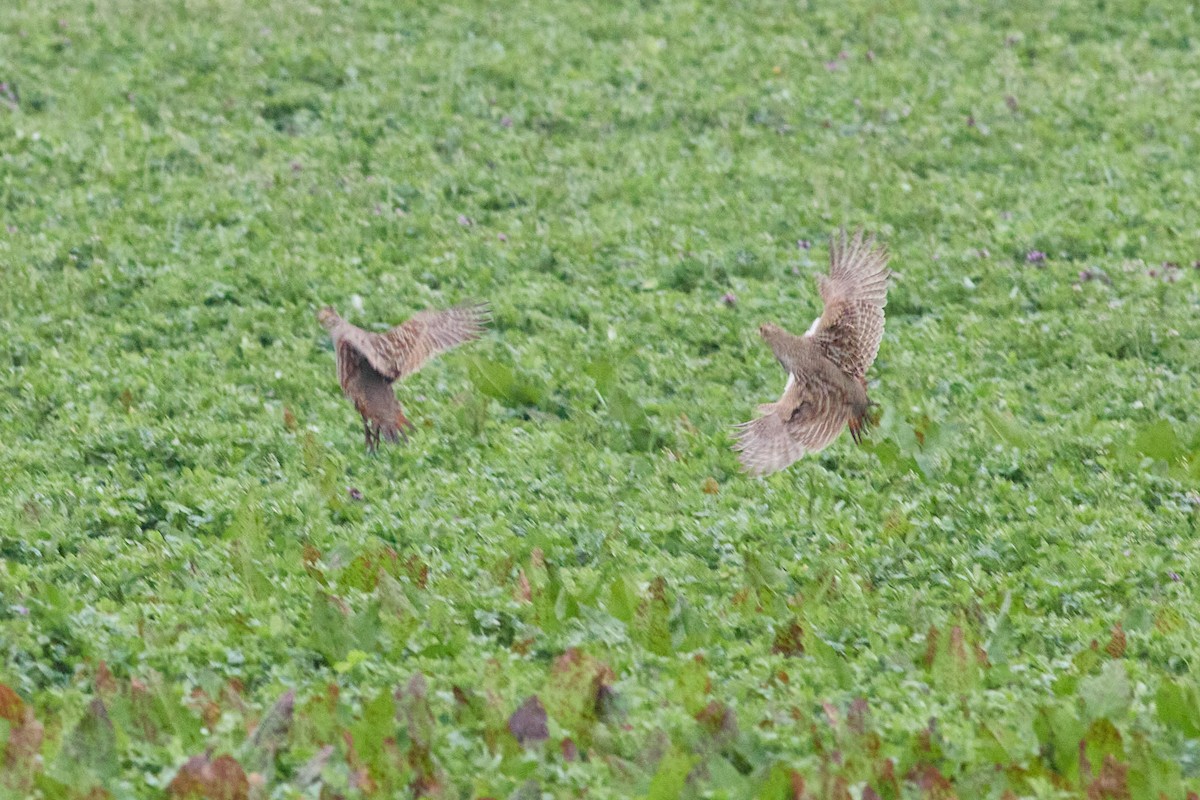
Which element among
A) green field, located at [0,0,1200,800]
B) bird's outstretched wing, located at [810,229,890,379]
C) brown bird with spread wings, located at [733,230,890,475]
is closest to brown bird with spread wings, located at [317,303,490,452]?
green field, located at [0,0,1200,800]

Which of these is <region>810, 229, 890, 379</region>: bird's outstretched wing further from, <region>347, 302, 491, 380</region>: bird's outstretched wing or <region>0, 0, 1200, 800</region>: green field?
<region>347, 302, 491, 380</region>: bird's outstretched wing

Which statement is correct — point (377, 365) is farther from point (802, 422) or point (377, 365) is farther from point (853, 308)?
point (853, 308)

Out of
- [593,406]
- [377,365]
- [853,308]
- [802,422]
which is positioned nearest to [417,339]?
[377,365]

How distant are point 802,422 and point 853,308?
652 millimetres

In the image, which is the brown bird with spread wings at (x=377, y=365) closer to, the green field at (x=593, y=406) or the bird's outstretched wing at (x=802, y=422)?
the green field at (x=593, y=406)

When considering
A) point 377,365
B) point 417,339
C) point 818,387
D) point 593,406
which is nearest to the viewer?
point 818,387

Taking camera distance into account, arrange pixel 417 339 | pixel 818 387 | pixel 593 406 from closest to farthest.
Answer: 1. pixel 818 387
2. pixel 417 339
3. pixel 593 406

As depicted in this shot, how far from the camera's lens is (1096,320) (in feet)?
32.1

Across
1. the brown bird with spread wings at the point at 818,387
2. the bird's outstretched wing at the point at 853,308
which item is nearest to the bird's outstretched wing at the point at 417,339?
the brown bird with spread wings at the point at 818,387

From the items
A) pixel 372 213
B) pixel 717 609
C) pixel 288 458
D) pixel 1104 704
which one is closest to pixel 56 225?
pixel 372 213

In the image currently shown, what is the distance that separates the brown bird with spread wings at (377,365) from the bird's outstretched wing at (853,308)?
1911 mm

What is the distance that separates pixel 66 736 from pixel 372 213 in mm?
6897

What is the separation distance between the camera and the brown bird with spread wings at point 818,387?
24.8ft

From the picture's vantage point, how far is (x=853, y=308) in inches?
310
